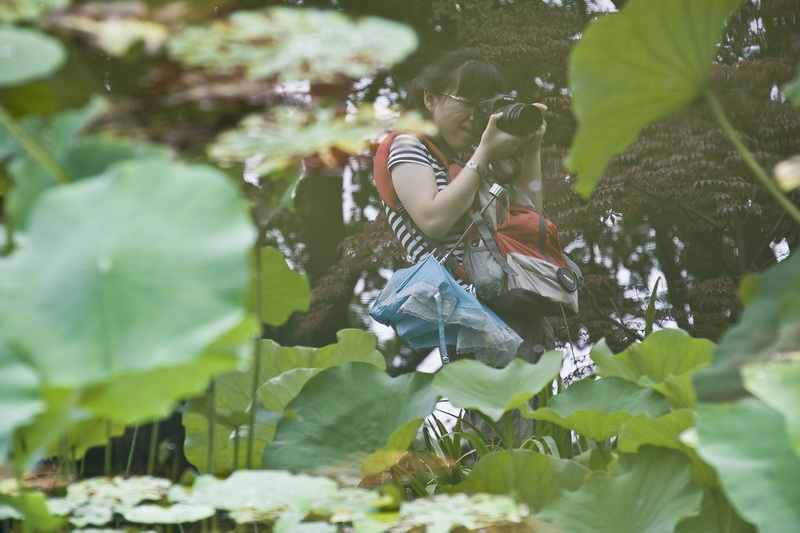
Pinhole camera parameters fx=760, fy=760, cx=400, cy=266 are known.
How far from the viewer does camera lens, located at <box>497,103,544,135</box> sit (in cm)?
146

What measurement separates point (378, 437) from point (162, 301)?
1.18ft

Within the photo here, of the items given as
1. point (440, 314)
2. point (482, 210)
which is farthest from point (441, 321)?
point (482, 210)

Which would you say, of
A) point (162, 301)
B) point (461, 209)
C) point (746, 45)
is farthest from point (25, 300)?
point (746, 45)

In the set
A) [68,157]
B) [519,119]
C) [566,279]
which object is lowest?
[566,279]

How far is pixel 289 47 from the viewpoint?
0.47 meters

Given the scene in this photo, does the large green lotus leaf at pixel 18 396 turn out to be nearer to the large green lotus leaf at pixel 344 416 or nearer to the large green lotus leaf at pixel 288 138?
the large green lotus leaf at pixel 288 138

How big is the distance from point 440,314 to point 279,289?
779mm

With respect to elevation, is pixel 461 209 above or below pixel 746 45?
below

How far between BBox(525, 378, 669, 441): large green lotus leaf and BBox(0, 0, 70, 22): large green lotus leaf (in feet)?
1.55

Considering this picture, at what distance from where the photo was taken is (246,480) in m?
0.50

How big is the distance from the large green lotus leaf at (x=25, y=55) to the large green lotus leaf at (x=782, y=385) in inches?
17.1

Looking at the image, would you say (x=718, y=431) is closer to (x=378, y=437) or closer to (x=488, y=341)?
(x=378, y=437)

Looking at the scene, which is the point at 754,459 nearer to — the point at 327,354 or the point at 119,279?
the point at 119,279

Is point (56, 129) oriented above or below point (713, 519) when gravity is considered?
above
